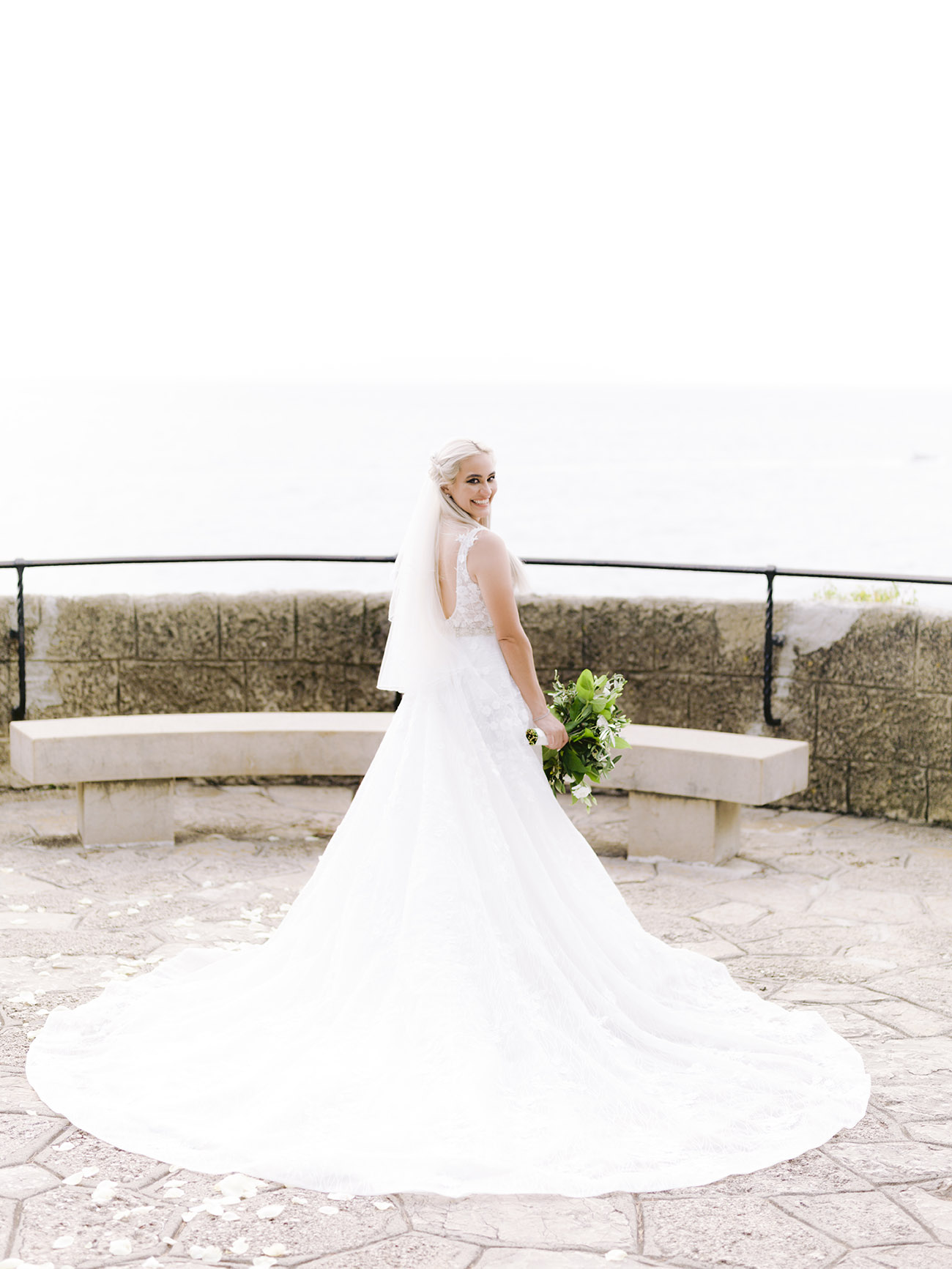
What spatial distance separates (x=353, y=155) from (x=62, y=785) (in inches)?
2013

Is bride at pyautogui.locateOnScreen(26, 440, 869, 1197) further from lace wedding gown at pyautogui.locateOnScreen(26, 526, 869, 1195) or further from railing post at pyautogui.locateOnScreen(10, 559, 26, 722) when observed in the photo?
railing post at pyautogui.locateOnScreen(10, 559, 26, 722)

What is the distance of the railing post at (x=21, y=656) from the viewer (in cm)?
606

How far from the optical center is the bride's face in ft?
11.6

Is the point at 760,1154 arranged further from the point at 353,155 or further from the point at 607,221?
the point at 607,221

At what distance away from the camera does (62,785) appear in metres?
6.40

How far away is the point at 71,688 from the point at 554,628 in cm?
238

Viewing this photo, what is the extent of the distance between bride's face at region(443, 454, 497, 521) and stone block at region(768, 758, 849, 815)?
3.07 metres

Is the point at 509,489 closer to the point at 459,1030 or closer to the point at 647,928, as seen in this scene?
the point at 647,928

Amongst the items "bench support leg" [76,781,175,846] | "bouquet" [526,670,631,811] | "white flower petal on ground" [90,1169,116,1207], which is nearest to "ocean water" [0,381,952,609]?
"bench support leg" [76,781,175,846]

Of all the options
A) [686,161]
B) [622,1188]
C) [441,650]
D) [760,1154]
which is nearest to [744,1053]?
[760,1154]

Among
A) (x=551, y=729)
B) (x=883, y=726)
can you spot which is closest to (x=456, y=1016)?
(x=551, y=729)

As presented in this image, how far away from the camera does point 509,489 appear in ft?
178

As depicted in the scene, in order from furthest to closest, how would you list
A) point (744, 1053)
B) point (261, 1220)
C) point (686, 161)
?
1. point (686, 161)
2. point (744, 1053)
3. point (261, 1220)

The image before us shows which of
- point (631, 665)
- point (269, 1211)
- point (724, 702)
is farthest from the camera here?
point (631, 665)
